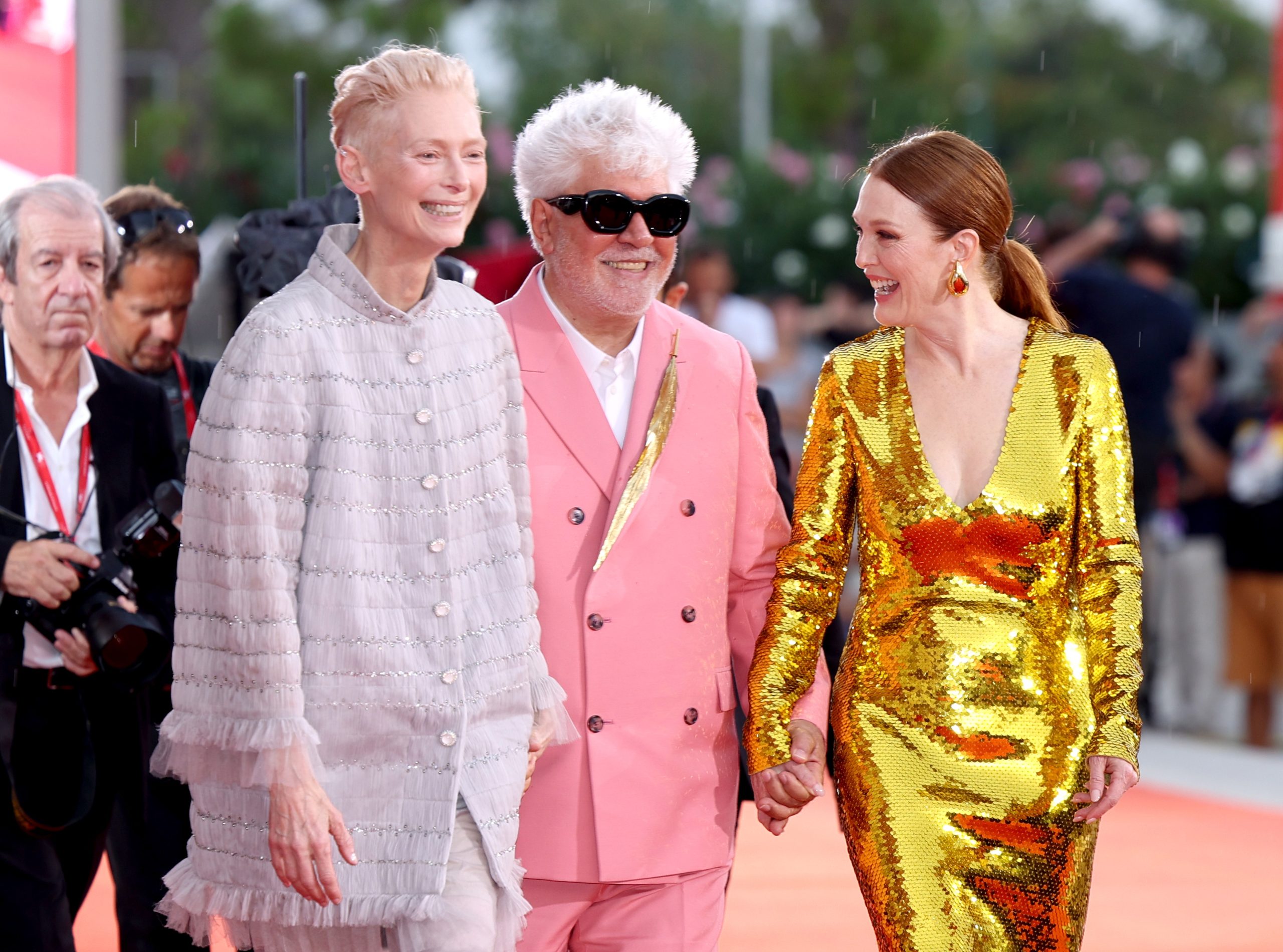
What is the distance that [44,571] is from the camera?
3.61m

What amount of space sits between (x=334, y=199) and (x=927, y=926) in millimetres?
2135

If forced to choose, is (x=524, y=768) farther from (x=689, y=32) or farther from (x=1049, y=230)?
(x=689, y=32)

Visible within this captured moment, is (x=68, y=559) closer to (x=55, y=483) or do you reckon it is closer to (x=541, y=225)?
(x=55, y=483)

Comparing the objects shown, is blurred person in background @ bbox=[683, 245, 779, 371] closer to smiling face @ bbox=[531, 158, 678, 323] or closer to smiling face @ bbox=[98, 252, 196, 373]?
smiling face @ bbox=[98, 252, 196, 373]

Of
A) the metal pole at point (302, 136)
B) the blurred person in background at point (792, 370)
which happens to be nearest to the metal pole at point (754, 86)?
the blurred person in background at point (792, 370)

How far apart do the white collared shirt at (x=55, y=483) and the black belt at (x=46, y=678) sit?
0.04ft

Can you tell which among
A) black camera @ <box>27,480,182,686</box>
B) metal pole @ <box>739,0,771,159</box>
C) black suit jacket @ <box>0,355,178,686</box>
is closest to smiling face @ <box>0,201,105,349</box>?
black suit jacket @ <box>0,355,178,686</box>

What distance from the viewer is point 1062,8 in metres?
44.9

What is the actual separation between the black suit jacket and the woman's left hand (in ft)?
5.88

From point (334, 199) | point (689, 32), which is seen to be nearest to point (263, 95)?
point (689, 32)

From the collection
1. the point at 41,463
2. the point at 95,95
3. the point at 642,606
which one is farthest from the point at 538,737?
the point at 95,95

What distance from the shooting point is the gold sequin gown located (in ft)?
10.2

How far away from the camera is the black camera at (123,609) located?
359 centimetres

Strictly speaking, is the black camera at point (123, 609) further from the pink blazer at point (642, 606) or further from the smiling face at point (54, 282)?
the pink blazer at point (642, 606)
